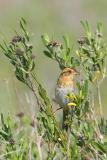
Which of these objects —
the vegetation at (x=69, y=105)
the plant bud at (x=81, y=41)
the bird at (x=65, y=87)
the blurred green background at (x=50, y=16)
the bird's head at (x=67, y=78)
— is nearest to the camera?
the vegetation at (x=69, y=105)

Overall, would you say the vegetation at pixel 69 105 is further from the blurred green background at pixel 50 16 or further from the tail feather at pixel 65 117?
the blurred green background at pixel 50 16

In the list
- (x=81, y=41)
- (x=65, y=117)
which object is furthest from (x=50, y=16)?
(x=81, y=41)

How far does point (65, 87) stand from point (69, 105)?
26.4 inches

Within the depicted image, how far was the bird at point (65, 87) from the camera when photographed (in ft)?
19.8

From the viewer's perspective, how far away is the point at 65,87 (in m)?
6.27

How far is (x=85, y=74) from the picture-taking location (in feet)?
18.9

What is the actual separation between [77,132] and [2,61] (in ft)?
26.6

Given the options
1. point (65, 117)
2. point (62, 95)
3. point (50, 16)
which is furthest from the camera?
point (50, 16)

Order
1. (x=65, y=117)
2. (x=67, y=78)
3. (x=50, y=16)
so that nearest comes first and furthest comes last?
(x=65, y=117), (x=67, y=78), (x=50, y=16)

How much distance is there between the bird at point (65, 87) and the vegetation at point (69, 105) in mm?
180

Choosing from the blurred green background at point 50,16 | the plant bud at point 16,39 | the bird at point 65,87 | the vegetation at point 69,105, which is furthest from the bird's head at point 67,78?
the blurred green background at point 50,16

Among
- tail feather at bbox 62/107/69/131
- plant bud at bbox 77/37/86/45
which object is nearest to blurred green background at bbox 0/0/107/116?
tail feather at bbox 62/107/69/131

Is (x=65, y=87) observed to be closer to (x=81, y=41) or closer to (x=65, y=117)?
(x=65, y=117)

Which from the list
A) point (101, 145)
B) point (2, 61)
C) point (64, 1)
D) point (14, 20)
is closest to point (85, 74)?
point (101, 145)
